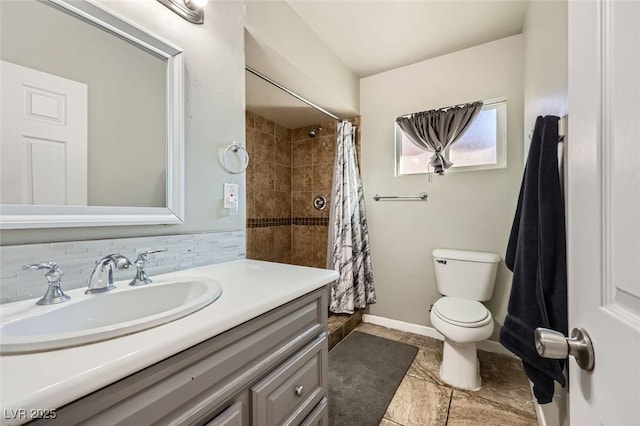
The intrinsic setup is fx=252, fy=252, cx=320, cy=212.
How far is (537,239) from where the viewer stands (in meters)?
0.99

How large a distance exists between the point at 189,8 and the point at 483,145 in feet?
7.03

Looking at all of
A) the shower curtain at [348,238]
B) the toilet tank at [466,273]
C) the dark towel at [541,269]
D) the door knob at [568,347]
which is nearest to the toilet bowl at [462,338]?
the toilet tank at [466,273]

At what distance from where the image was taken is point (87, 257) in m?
0.80

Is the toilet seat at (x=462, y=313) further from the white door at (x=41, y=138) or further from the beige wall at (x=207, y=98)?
the white door at (x=41, y=138)

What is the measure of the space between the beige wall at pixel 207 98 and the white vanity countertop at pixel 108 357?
0.51 meters

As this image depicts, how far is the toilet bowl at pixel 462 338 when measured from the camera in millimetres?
1518

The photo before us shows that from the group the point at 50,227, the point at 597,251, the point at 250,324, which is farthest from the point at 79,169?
the point at 597,251

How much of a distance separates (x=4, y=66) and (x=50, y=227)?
457mm

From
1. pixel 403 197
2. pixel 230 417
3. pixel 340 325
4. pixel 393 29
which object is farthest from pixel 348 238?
pixel 230 417

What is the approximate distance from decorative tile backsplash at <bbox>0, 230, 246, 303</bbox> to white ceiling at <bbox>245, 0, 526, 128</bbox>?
3.79 ft

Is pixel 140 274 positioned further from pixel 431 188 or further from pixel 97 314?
pixel 431 188

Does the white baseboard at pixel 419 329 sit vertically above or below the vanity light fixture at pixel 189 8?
below

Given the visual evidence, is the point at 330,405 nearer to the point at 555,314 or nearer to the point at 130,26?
the point at 555,314

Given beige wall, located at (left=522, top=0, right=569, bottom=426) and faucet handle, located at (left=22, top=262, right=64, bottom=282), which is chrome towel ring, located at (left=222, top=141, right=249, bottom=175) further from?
beige wall, located at (left=522, top=0, right=569, bottom=426)
